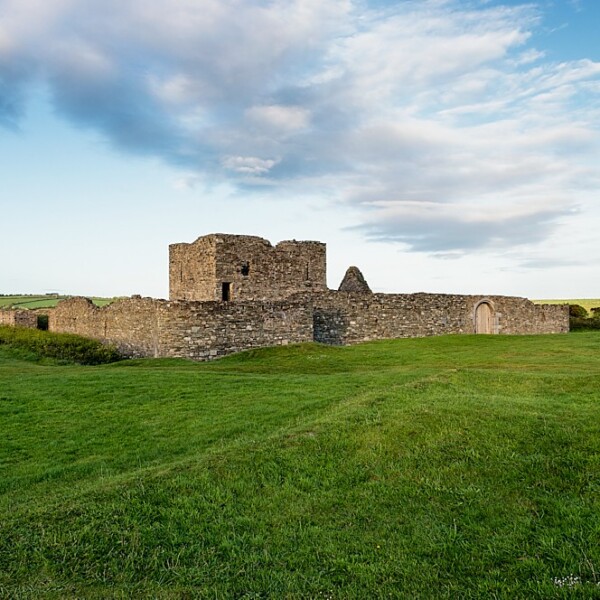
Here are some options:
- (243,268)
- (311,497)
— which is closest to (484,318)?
(243,268)

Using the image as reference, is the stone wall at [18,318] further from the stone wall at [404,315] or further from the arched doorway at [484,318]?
the arched doorway at [484,318]

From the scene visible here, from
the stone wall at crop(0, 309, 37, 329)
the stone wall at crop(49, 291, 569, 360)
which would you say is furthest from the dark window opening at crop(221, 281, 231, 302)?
the stone wall at crop(0, 309, 37, 329)

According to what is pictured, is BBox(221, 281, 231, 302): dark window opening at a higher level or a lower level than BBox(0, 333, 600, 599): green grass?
higher

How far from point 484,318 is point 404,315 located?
23.1 feet

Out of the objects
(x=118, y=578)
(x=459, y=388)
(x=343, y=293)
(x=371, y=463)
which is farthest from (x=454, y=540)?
(x=343, y=293)

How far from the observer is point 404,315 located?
32.6m

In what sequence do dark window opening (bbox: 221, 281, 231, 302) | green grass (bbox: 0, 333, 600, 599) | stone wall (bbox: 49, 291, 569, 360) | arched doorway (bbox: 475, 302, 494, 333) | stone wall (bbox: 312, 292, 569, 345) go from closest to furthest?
green grass (bbox: 0, 333, 600, 599) < stone wall (bbox: 49, 291, 569, 360) < stone wall (bbox: 312, 292, 569, 345) < dark window opening (bbox: 221, 281, 231, 302) < arched doorway (bbox: 475, 302, 494, 333)

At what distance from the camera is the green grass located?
5.32 m

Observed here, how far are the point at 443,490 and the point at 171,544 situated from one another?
10.5 feet

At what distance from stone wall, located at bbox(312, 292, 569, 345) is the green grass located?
17634mm

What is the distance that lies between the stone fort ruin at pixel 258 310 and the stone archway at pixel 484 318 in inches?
2.5

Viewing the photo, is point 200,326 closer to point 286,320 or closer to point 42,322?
point 286,320

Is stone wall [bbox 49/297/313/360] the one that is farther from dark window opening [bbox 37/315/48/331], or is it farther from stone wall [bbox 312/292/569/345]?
dark window opening [bbox 37/315/48/331]

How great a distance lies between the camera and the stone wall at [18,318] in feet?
118
